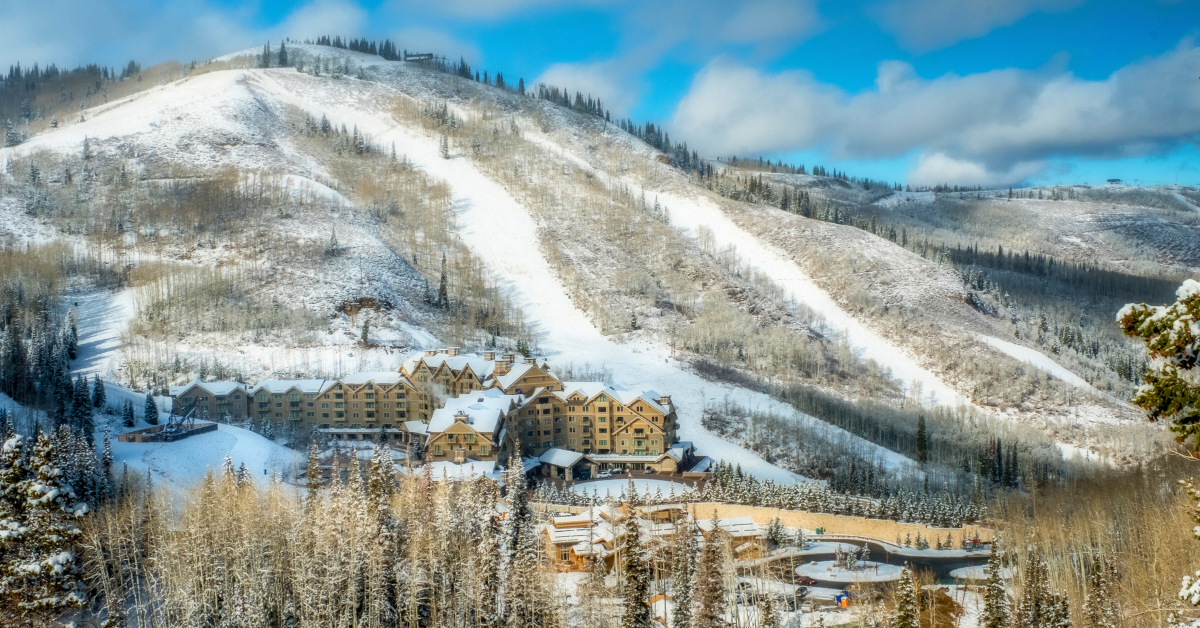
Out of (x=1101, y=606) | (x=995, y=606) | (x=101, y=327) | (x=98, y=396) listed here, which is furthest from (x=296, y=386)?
(x=1101, y=606)

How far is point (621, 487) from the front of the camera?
68312mm

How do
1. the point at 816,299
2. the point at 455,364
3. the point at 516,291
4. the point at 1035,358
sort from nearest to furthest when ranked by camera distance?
the point at 455,364 < the point at 1035,358 < the point at 516,291 < the point at 816,299

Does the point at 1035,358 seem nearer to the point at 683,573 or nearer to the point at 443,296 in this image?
the point at 443,296

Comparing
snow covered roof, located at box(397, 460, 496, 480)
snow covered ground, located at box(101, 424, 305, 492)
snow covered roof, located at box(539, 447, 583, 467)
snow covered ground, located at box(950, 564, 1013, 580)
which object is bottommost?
snow covered ground, located at box(950, 564, 1013, 580)

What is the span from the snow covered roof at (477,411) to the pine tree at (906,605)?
41289mm

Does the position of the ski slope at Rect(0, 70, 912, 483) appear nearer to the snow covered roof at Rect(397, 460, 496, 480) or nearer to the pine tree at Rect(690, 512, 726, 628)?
the snow covered roof at Rect(397, 460, 496, 480)

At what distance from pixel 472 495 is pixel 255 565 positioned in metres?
12.1

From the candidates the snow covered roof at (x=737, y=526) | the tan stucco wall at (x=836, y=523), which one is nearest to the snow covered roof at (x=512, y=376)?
the tan stucco wall at (x=836, y=523)

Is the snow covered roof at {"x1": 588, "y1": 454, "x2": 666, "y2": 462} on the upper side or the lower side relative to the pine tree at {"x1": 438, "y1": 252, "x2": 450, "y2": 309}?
lower

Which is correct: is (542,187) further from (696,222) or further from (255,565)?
(255,565)

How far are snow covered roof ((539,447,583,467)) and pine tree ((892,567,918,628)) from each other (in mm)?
43099

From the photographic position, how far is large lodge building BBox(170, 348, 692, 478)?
76.4m

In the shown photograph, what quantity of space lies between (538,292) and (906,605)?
11937 centimetres

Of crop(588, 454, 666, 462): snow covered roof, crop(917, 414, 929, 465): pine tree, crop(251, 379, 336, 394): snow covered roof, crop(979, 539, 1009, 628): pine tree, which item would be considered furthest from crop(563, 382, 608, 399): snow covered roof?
crop(979, 539, 1009, 628): pine tree
